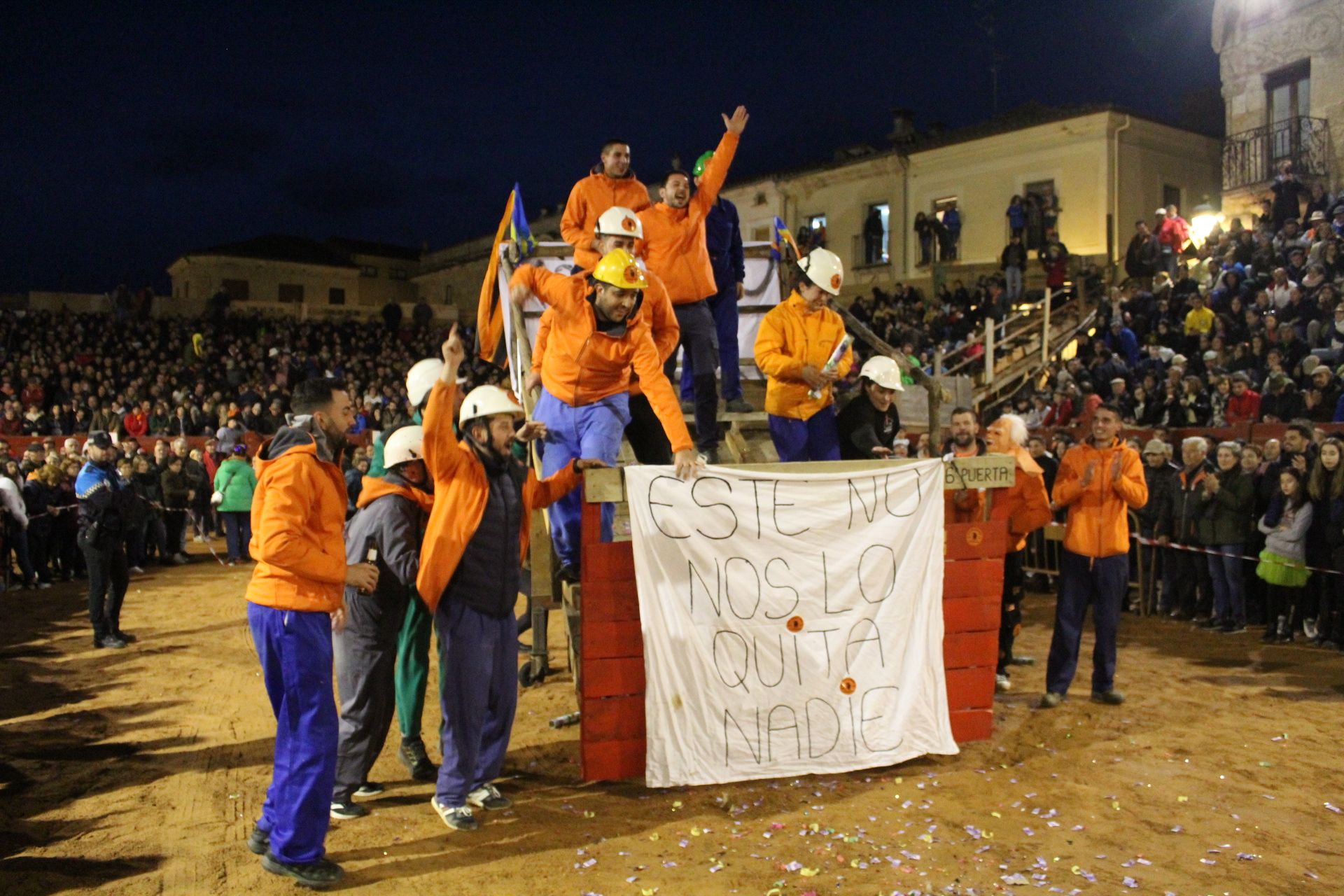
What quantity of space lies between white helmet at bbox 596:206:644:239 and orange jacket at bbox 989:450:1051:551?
3128 mm

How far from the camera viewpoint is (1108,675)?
23.8ft

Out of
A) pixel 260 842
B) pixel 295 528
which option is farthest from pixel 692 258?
pixel 260 842

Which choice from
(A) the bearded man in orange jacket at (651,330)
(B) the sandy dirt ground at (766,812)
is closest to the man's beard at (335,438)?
(B) the sandy dirt ground at (766,812)

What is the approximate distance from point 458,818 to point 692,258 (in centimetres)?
426

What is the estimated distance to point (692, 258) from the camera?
755 cm

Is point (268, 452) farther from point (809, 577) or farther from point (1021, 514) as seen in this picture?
point (1021, 514)

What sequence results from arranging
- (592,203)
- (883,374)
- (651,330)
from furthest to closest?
(592,203) → (883,374) → (651,330)

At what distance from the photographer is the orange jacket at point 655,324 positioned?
21.7ft

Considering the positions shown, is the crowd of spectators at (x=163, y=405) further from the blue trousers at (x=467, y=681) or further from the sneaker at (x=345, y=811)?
the blue trousers at (x=467, y=681)

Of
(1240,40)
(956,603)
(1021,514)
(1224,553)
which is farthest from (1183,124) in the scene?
(956,603)

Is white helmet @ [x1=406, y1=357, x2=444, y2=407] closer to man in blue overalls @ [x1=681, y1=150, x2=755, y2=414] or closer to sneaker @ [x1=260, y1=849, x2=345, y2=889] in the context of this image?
man in blue overalls @ [x1=681, y1=150, x2=755, y2=414]

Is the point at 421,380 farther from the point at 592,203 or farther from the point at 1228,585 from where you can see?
the point at 1228,585

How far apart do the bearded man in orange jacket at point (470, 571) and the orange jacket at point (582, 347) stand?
106 cm

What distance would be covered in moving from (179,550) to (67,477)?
8.23ft
